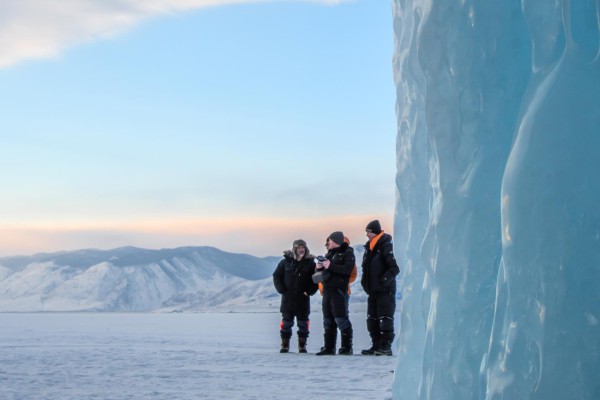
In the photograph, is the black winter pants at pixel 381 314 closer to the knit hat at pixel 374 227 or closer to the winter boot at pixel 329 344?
the winter boot at pixel 329 344

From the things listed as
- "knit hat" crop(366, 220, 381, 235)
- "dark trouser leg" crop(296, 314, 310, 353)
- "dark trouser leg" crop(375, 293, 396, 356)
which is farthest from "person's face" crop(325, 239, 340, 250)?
"dark trouser leg" crop(296, 314, 310, 353)

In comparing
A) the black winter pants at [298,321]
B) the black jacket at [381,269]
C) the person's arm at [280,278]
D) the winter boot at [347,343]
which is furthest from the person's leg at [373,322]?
the person's arm at [280,278]

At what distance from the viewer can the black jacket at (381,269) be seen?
40.0 ft

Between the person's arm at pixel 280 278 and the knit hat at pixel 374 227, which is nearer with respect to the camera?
the knit hat at pixel 374 227

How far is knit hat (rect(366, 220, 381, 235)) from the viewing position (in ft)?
40.0

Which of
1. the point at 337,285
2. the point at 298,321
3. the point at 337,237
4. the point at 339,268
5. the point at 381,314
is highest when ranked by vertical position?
the point at 337,237

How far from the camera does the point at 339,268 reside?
500 inches

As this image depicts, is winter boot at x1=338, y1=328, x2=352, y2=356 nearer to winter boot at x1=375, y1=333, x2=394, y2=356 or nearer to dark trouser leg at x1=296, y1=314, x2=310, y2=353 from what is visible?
winter boot at x1=375, y1=333, x2=394, y2=356

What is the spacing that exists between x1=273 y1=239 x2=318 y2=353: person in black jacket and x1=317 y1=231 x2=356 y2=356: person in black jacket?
0.56m

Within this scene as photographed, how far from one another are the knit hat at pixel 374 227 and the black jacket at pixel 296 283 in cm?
165

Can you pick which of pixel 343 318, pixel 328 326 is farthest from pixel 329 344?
pixel 343 318

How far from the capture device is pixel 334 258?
41.9 ft

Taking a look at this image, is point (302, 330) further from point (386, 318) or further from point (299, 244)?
point (386, 318)

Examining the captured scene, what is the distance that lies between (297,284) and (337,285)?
83cm
